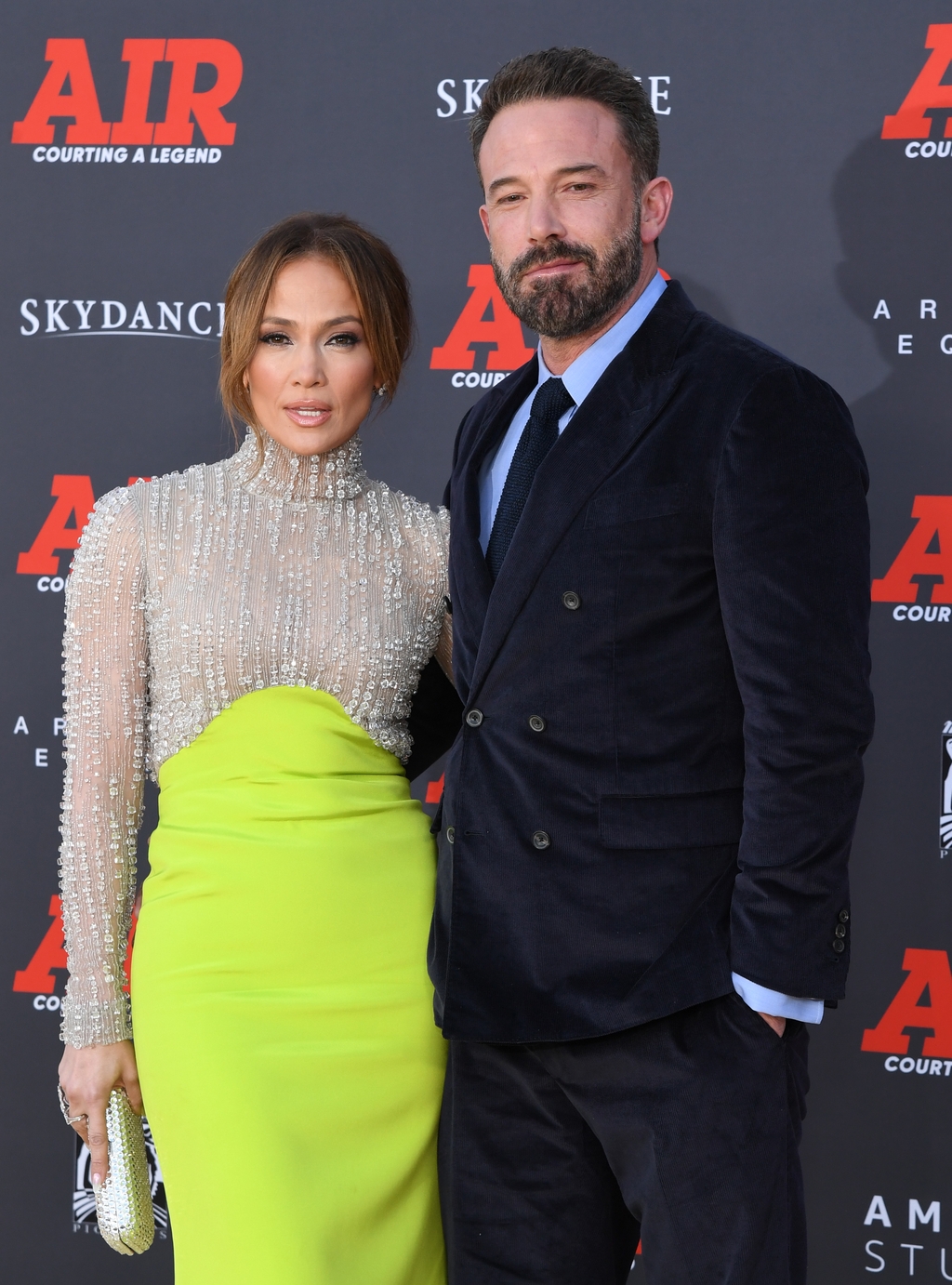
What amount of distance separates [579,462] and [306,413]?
50 centimetres

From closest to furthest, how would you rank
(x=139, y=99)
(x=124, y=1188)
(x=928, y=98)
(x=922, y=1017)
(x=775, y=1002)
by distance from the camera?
(x=775, y=1002) → (x=124, y=1188) → (x=928, y=98) → (x=922, y=1017) → (x=139, y=99)

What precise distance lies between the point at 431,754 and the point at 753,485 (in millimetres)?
812

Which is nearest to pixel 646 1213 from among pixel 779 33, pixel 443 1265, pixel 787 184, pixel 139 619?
pixel 443 1265

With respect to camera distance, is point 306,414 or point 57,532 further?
point 57,532

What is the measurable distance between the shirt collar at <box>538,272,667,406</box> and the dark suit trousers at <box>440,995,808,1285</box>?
0.79 m

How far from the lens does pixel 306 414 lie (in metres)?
1.99

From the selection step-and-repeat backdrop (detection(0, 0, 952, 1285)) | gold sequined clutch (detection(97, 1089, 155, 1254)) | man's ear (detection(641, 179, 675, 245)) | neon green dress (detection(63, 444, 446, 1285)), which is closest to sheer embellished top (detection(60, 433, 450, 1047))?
neon green dress (detection(63, 444, 446, 1285))

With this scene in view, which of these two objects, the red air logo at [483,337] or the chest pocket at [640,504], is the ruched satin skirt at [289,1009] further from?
the red air logo at [483,337]

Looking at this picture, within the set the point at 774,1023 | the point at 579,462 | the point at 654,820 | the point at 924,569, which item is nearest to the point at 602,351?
the point at 579,462

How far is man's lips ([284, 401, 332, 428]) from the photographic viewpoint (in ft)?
6.51

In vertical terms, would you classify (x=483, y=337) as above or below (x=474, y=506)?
above

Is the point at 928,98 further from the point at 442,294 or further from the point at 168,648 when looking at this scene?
the point at 168,648

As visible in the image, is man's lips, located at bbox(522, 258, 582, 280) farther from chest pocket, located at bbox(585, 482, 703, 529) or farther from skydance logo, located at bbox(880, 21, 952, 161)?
skydance logo, located at bbox(880, 21, 952, 161)

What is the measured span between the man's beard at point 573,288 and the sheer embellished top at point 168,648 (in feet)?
1.52
